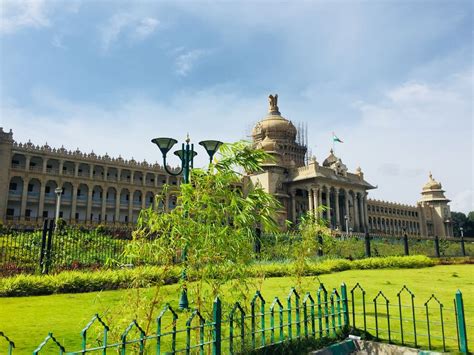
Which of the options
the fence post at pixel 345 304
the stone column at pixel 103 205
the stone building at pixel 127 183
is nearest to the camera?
the fence post at pixel 345 304

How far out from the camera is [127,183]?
51906 mm

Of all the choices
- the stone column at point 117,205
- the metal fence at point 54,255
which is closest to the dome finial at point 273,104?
the stone column at point 117,205

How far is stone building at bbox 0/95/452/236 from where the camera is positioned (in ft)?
147

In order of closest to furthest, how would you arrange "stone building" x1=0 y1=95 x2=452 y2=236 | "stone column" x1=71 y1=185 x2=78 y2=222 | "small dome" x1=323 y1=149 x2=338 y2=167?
1. "stone building" x1=0 y1=95 x2=452 y2=236
2. "stone column" x1=71 y1=185 x2=78 y2=222
3. "small dome" x1=323 y1=149 x2=338 y2=167

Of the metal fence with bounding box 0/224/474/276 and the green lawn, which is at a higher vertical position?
the metal fence with bounding box 0/224/474/276

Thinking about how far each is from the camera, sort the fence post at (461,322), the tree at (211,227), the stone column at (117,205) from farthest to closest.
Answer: the stone column at (117,205)
the fence post at (461,322)
the tree at (211,227)

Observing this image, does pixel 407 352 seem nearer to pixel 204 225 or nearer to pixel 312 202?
pixel 204 225

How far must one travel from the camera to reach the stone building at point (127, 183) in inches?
1759

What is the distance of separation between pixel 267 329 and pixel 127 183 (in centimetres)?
4922

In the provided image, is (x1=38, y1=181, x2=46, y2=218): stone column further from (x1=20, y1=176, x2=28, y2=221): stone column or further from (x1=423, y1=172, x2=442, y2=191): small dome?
(x1=423, y1=172, x2=442, y2=191): small dome

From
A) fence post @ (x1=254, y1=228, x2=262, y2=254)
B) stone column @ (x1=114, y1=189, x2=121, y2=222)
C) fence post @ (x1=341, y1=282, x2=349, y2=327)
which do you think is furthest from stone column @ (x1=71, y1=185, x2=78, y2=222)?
fence post @ (x1=341, y1=282, x2=349, y2=327)

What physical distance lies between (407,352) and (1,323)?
23.7 feet

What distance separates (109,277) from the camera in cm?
1252

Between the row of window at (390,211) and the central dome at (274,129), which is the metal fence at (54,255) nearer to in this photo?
the central dome at (274,129)
